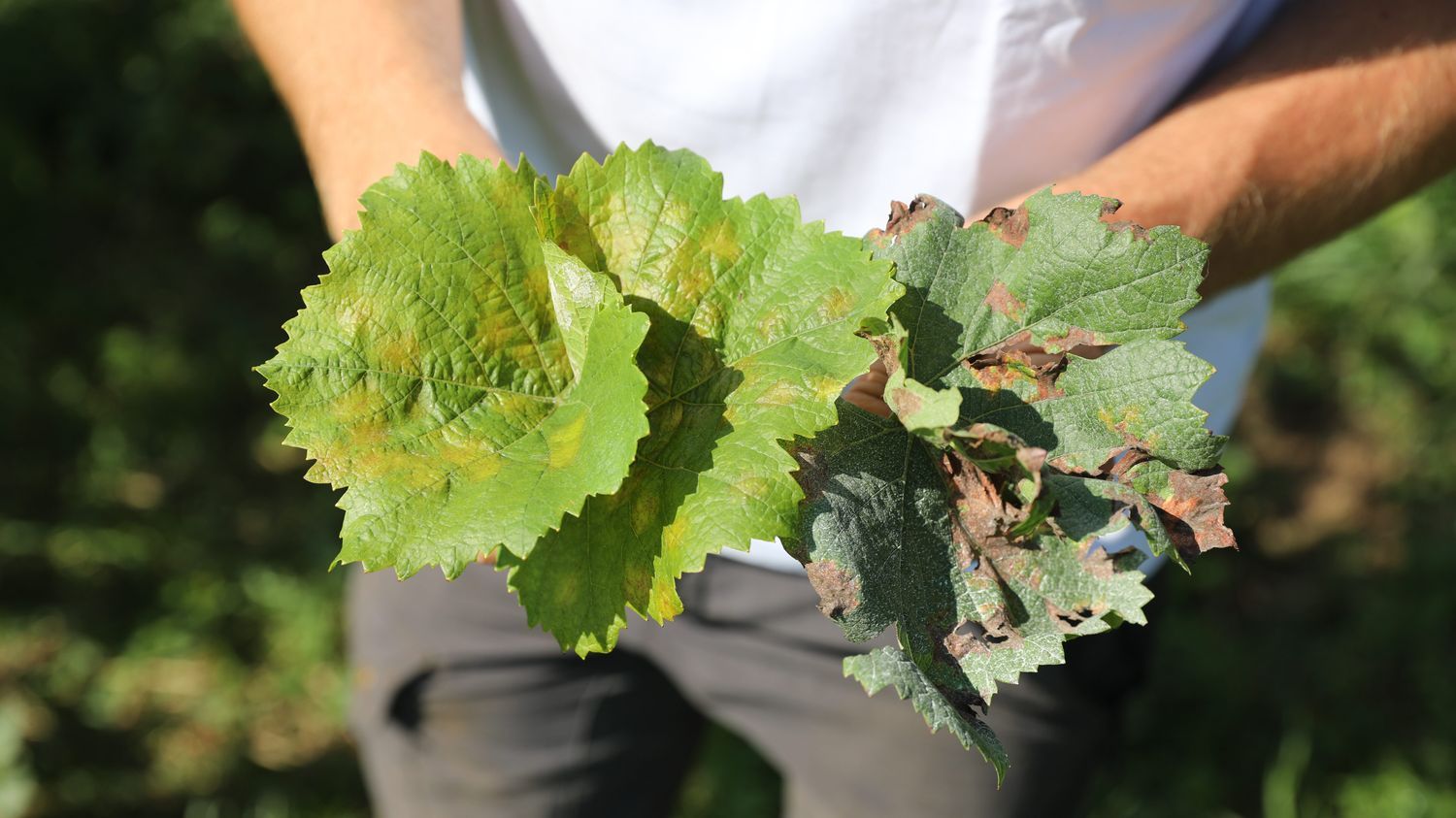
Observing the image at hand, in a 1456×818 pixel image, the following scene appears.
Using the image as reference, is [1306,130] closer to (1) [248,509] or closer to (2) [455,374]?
(2) [455,374]

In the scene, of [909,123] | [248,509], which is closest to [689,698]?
[909,123]

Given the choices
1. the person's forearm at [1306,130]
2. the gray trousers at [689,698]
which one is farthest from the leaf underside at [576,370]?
the gray trousers at [689,698]

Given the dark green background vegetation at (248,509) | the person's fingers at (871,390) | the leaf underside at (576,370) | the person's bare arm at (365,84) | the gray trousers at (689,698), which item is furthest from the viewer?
the dark green background vegetation at (248,509)

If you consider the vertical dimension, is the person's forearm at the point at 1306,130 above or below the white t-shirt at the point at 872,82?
below

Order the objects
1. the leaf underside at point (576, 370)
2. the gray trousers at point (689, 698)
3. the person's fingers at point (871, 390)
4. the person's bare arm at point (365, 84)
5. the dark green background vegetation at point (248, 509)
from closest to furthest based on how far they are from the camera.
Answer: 1. the leaf underside at point (576, 370)
2. the person's fingers at point (871, 390)
3. the person's bare arm at point (365, 84)
4. the gray trousers at point (689, 698)
5. the dark green background vegetation at point (248, 509)

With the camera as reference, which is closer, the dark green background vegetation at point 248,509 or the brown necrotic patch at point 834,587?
the brown necrotic patch at point 834,587

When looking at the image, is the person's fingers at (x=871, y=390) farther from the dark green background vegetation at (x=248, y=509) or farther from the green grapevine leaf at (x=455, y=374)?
the dark green background vegetation at (x=248, y=509)

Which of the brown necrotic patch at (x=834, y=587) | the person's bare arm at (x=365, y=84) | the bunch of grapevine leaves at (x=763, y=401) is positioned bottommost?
the brown necrotic patch at (x=834, y=587)
